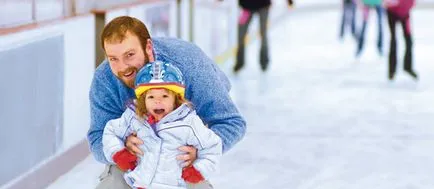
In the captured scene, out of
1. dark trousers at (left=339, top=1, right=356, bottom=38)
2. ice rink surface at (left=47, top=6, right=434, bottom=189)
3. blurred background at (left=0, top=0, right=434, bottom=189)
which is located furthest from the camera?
dark trousers at (left=339, top=1, right=356, bottom=38)

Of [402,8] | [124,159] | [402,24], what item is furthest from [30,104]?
[402,24]

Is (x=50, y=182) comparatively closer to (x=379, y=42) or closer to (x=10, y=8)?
(x=10, y=8)

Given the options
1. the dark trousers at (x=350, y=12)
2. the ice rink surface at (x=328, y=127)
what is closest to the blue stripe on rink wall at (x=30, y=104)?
the ice rink surface at (x=328, y=127)

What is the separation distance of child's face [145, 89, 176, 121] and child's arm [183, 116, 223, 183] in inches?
3.0

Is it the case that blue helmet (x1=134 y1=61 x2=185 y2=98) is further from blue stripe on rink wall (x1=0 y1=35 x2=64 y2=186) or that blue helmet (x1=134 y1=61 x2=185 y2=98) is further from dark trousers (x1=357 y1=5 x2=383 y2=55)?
dark trousers (x1=357 y1=5 x2=383 y2=55)

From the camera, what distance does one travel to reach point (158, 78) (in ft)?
6.31

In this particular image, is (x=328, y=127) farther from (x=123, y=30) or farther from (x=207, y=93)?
(x=123, y=30)

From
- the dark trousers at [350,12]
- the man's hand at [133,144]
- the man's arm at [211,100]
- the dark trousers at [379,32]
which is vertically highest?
the man's arm at [211,100]

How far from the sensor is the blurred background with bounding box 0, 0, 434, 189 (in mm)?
3262

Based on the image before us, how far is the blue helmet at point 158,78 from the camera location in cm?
192

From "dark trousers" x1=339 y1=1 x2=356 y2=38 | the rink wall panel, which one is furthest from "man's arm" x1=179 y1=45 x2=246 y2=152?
"dark trousers" x1=339 y1=1 x2=356 y2=38

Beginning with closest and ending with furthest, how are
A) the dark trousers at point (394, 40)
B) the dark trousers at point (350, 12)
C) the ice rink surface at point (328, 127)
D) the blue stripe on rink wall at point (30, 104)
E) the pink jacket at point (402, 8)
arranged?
the blue stripe on rink wall at point (30, 104), the ice rink surface at point (328, 127), the pink jacket at point (402, 8), the dark trousers at point (394, 40), the dark trousers at point (350, 12)

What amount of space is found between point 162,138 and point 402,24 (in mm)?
4590

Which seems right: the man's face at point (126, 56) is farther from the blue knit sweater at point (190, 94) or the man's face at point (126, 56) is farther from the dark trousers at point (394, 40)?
the dark trousers at point (394, 40)
